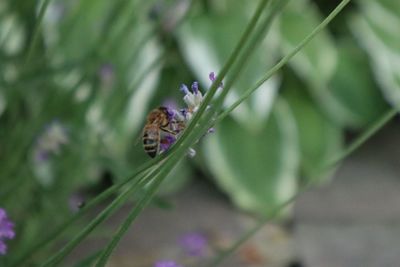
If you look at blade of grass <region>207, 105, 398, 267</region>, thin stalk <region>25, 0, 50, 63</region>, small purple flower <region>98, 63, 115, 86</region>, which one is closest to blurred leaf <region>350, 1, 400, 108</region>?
small purple flower <region>98, 63, 115, 86</region>

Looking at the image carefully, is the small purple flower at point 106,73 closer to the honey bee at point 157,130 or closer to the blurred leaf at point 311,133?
the honey bee at point 157,130

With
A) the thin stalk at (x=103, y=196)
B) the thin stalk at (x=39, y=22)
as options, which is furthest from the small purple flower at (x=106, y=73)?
the thin stalk at (x=103, y=196)

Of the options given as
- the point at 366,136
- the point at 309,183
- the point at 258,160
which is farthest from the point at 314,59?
the point at 366,136

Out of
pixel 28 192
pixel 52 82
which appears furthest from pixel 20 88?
pixel 52 82

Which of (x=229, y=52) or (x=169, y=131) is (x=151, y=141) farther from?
(x=229, y=52)

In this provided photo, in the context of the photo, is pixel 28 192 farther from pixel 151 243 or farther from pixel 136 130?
pixel 136 130

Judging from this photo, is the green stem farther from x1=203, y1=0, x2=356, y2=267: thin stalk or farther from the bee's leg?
the bee's leg
